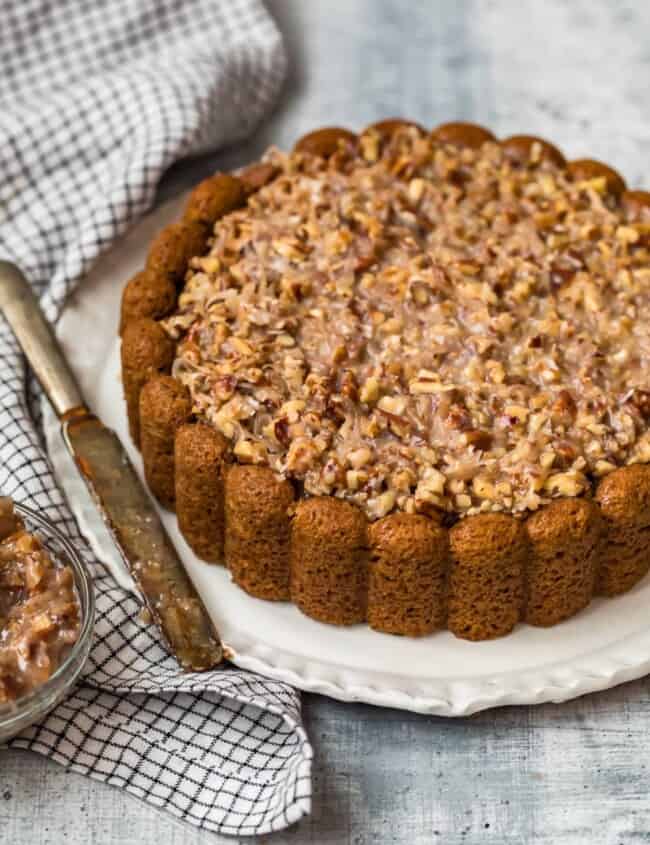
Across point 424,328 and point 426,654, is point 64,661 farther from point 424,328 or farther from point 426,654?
point 424,328

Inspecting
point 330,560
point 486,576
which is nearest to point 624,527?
point 486,576

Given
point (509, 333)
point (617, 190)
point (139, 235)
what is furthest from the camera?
point (139, 235)

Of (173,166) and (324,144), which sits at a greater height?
(324,144)

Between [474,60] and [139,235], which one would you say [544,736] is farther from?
[474,60]

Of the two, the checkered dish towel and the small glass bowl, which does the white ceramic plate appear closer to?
the checkered dish towel

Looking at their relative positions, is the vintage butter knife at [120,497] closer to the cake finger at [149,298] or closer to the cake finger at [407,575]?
the cake finger at [149,298]

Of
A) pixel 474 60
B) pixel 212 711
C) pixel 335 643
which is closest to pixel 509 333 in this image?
pixel 335 643

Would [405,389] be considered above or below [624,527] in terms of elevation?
above
